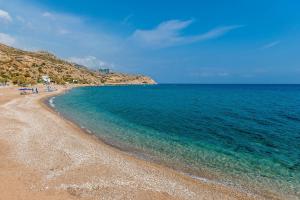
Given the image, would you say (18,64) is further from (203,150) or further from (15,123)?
(203,150)

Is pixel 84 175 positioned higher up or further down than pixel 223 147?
higher up

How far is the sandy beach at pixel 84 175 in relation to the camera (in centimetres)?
1311

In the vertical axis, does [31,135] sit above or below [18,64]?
below

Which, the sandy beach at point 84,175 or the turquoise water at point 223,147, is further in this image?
the turquoise water at point 223,147

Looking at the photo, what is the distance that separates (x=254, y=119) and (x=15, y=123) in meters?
36.6

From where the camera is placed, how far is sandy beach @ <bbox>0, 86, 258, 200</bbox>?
43.0 ft

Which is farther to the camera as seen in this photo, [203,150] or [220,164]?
[203,150]

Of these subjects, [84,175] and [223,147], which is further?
[223,147]

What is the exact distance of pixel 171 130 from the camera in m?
31.2

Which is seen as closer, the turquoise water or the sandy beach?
the sandy beach

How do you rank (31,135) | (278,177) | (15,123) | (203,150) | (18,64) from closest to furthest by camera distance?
(278,177), (203,150), (31,135), (15,123), (18,64)

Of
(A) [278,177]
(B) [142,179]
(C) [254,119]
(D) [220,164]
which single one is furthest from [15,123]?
(C) [254,119]

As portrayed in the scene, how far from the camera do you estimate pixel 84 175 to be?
50.4ft

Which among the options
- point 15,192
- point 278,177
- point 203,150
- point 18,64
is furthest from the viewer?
point 18,64
